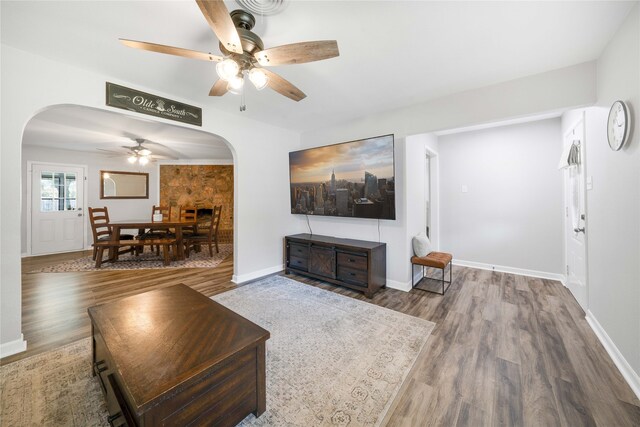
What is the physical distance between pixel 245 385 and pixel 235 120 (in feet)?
10.9

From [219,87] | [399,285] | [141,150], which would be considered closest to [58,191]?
[141,150]

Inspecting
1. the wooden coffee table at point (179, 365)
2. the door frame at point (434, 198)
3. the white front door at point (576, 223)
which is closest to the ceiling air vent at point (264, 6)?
the wooden coffee table at point (179, 365)

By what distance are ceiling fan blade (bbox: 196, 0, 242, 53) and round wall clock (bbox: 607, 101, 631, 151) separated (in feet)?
8.58

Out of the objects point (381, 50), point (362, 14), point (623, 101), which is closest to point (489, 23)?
point (381, 50)

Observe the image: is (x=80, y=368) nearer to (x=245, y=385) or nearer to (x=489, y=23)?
(x=245, y=385)

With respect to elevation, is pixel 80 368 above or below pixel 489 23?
below

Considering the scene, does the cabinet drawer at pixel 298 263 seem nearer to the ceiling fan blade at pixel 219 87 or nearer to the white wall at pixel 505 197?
the ceiling fan blade at pixel 219 87

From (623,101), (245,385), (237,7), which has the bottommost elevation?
(245,385)

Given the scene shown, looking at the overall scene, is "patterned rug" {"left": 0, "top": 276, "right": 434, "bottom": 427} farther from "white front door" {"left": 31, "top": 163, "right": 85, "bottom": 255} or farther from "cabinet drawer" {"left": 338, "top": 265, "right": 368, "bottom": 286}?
"white front door" {"left": 31, "top": 163, "right": 85, "bottom": 255}

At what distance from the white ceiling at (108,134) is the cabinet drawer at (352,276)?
256cm

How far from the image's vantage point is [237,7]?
5.02 feet

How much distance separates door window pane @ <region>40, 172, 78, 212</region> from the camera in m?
5.47

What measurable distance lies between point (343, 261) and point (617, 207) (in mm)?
2591

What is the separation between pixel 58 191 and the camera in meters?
5.66
